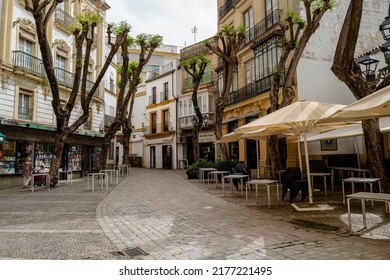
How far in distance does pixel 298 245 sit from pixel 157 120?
2431 cm

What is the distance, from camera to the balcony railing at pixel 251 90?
13.6 meters

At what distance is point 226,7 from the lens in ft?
59.1

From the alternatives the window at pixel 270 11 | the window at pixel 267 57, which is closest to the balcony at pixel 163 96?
the window at pixel 267 57

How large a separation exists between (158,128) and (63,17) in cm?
1450

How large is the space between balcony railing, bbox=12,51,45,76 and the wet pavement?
772 cm

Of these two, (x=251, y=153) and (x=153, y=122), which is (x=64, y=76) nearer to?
(x=251, y=153)

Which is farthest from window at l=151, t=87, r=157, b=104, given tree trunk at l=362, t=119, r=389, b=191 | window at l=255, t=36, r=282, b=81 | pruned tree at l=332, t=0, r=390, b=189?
tree trunk at l=362, t=119, r=389, b=191

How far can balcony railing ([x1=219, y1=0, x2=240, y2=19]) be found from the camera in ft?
56.1

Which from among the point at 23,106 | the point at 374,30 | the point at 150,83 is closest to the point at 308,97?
the point at 374,30

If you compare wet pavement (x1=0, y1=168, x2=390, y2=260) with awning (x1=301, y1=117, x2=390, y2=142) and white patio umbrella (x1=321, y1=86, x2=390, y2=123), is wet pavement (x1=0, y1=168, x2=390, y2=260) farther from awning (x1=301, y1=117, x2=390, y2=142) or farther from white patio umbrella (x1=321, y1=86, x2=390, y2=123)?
awning (x1=301, y1=117, x2=390, y2=142)

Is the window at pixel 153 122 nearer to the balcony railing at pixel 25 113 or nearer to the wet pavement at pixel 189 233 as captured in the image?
the balcony railing at pixel 25 113

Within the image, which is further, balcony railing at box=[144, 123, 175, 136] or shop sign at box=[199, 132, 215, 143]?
balcony railing at box=[144, 123, 175, 136]
